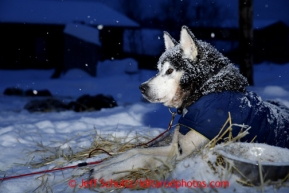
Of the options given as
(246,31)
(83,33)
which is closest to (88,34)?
(83,33)

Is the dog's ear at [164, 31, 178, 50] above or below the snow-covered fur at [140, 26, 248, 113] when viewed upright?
above

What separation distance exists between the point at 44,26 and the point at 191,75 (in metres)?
21.0

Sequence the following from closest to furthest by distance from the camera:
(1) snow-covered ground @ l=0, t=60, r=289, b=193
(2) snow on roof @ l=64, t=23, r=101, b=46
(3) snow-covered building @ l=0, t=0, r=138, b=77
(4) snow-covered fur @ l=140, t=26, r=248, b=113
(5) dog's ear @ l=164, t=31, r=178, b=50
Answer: (1) snow-covered ground @ l=0, t=60, r=289, b=193, (4) snow-covered fur @ l=140, t=26, r=248, b=113, (5) dog's ear @ l=164, t=31, r=178, b=50, (2) snow on roof @ l=64, t=23, r=101, b=46, (3) snow-covered building @ l=0, t=0, r=138, b=77

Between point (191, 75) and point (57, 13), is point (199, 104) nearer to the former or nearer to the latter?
point (191, 75)

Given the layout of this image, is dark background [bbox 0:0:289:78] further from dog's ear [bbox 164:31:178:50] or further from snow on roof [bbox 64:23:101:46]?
dog's ear [bbox 164:31:178:50]

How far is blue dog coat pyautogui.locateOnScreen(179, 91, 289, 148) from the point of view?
2.83 meters

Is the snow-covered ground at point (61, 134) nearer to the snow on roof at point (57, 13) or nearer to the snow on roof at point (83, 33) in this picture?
the snow on roof at point (83, 33)

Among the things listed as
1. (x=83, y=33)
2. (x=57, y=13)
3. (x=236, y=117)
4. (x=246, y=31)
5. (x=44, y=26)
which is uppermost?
(x=246, y=31)

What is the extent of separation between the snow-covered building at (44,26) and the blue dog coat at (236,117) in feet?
60.9

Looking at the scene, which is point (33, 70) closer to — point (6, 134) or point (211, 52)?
point (6, 134)

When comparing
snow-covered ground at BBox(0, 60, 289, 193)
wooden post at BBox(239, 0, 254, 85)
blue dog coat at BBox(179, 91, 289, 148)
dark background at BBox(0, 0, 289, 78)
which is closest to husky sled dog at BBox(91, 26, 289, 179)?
blue dog coat at BBox(179, 91, 289, 148)

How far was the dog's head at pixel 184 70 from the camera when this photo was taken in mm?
3006

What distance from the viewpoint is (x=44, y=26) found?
22.3 m

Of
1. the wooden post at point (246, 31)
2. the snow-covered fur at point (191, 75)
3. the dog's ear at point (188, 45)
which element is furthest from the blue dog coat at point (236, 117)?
the wooden post at point (246, 31)
